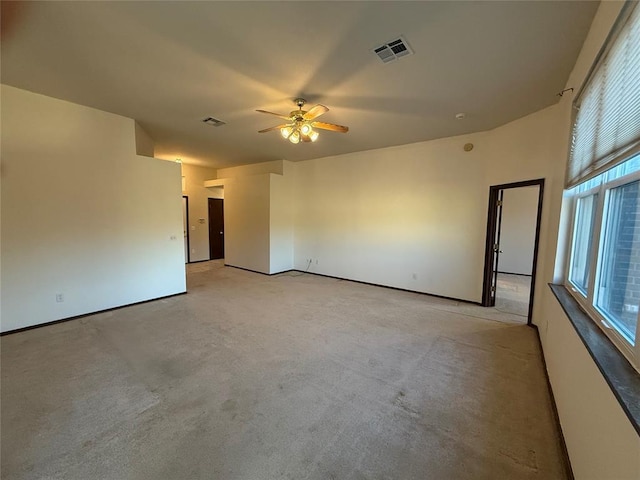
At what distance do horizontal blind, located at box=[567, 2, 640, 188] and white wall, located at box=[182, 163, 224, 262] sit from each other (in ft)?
26.7

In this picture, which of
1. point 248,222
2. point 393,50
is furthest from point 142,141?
point 393,50

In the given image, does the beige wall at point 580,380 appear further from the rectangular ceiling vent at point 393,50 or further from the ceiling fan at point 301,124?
the ceiling fan at point 301,124

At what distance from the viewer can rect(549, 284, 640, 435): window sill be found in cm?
99

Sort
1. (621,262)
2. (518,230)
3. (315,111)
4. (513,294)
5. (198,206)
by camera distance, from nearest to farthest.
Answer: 1. (621,262)
2. (315,111)
3. (513,294)
4. (518,230)
5. (198,206)

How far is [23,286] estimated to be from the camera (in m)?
3.28

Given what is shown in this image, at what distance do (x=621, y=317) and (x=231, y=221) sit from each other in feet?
24.0

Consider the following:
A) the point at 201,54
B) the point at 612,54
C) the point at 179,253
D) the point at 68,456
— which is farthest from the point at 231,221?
the point at 612,54

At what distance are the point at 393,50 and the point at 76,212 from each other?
4.36 metres

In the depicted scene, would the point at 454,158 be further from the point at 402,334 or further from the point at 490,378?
the point at 490,378

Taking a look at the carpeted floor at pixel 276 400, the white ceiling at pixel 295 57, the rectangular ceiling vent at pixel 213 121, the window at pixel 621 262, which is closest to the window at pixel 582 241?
the window at pixel 621 262

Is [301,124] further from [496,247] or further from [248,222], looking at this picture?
[248,222]

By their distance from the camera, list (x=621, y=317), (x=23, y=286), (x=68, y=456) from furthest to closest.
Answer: (x=23, y=286)
(x=68, y=456)
(x=621, y=317)

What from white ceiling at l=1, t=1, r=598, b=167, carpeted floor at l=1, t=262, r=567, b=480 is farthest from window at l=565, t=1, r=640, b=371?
carpeted floor at l=1, t=262, r=567, b=480

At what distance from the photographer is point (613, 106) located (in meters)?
1.54
